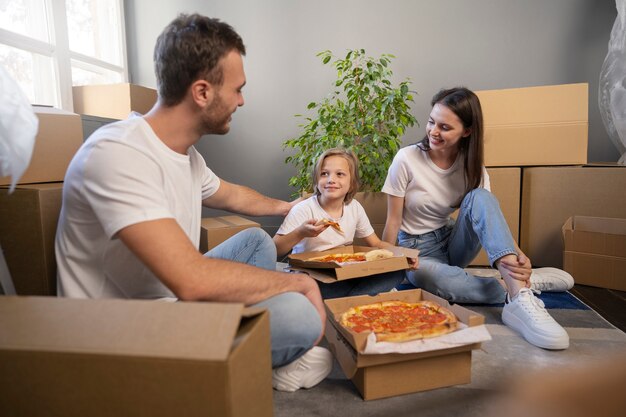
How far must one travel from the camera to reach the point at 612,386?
14.7 inches

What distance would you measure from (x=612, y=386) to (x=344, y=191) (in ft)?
5.71

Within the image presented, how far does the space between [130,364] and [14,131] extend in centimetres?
55

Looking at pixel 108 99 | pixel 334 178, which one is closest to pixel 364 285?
pixel 334 178

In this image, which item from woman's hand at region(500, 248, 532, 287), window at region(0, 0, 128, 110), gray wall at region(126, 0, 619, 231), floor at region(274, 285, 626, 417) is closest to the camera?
floor at region(274, 285, 626, 417)

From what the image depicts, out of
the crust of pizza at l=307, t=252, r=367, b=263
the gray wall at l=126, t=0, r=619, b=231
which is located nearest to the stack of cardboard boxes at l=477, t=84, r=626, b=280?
the gray wall at l=126, t=0, r=619, b=231

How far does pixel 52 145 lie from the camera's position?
138 centimetres

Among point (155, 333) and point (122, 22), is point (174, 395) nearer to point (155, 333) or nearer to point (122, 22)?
point (155, 333)

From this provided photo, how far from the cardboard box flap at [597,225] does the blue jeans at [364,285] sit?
1.14 m

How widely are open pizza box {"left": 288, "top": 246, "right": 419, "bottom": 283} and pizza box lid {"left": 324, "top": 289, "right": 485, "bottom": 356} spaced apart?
0.30ft

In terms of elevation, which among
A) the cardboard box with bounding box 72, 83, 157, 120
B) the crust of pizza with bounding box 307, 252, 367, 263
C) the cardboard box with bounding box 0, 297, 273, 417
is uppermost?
the cardboard box with bounding box 72, 83, 157, 120

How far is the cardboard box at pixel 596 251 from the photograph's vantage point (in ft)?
7.13

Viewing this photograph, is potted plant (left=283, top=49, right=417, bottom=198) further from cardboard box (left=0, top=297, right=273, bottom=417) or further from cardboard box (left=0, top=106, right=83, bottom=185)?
cardboard box (left=0, top=297, right=273, bottom=417)

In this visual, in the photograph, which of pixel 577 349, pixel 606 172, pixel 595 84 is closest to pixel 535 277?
pixel 577 349

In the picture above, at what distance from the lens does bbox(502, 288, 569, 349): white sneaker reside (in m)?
1.54
